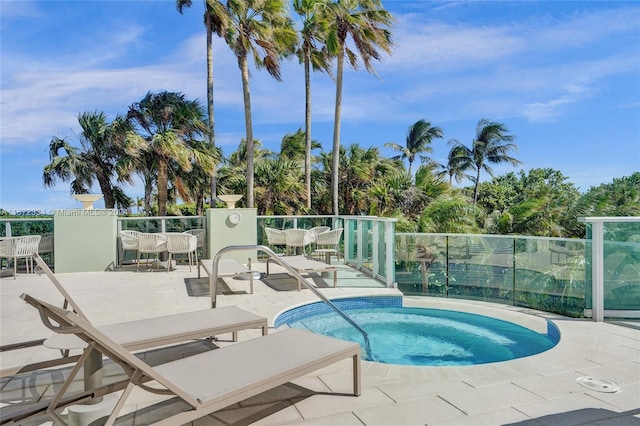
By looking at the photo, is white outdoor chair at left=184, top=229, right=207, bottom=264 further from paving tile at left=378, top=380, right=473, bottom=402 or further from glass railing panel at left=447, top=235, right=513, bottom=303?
paving tile at left=378, top=380, right=473, bottom=402

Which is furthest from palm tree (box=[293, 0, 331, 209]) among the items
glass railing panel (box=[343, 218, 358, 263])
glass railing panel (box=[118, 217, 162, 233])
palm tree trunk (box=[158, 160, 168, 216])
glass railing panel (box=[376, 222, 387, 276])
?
glass railing panel (box=[376, 222, 387, 276])

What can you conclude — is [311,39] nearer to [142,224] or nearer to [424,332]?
[142,224]

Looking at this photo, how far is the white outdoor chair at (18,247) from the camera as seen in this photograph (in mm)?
8508

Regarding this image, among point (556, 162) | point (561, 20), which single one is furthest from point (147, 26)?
point (556, 162)

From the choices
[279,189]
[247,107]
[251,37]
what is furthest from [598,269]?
[279,189]

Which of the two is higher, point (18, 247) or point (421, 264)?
point (18, 247)

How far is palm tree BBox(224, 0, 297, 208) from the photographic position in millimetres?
16188

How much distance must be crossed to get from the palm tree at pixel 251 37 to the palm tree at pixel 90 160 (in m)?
4.73

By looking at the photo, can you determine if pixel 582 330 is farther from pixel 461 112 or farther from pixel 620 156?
pixel 461 112

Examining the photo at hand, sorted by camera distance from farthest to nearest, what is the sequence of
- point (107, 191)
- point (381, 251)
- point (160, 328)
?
1. point (107, 191)
2. point (381, 251)
3. point (160, 328)

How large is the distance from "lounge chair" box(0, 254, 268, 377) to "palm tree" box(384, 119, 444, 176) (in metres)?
34.4

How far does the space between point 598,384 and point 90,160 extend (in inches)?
639

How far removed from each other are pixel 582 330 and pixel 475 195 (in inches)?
1229

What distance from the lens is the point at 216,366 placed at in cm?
252
